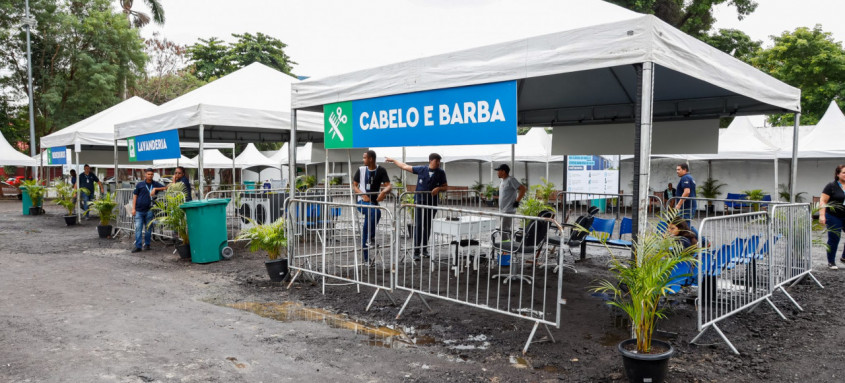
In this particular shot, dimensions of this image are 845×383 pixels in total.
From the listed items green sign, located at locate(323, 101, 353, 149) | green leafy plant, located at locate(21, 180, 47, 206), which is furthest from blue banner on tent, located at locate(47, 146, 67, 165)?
green sign, located at locate(323, 101, 353, 149)

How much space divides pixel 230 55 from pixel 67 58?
1059 centimetres

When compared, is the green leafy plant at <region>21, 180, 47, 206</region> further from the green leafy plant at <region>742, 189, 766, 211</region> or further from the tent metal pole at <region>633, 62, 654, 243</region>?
the green leafy plant at <region>742, 189, 766, 211</region>

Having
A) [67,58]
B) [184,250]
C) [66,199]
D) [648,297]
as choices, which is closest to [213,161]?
[67,58]

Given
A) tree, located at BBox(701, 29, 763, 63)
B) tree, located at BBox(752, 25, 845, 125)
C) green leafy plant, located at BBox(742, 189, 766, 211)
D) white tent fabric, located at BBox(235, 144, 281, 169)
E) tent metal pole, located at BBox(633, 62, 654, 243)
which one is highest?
tree, located at BBox(701, 29, 763, 63)

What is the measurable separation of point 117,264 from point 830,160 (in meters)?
23.5

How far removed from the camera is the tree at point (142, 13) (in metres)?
37.4

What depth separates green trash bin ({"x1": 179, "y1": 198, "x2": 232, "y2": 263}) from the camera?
361 inches

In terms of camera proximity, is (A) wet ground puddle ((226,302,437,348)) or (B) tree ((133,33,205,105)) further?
(B) tree ((133,33,205,105))

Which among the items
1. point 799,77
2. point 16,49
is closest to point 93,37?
point 16,49

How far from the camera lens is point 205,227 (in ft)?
30.6

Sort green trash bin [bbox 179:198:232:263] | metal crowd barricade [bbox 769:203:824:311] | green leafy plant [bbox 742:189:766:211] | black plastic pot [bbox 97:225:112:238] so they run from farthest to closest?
green leafy plant [bbox 742:189:766:211] → black plastic pot [bbox 97:225:112:238] → green trash bin [bbox 179:198:232:263] → metal crowd barricade [bbox 769:203:824:311]

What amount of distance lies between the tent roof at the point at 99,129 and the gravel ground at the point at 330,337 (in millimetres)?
8262

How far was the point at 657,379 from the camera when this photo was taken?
3.90m

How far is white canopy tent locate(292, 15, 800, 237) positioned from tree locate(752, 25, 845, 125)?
844 inches
